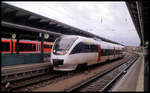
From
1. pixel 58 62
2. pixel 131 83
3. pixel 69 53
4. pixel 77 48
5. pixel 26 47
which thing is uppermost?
pixel 26 47

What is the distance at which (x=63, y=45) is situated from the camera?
10703 mm

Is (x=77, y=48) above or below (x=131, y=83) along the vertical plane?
above

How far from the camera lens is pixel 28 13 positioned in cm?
1116

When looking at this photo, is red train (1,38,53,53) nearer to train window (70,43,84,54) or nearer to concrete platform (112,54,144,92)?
train window (70,43,84,54)

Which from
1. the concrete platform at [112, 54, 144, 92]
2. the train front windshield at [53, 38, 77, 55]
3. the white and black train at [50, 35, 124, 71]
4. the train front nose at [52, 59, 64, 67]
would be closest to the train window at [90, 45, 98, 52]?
the white and black train at [50, 35, 124, 71]

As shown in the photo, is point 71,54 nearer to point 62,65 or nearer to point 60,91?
point 62,65

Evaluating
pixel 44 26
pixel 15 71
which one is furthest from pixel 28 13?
pixel 15 71

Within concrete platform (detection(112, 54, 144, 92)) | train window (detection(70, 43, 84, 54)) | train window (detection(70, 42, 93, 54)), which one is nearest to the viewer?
concrete platform (detection(112, 54, 144, 92))

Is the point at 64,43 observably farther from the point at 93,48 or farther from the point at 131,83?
the point at 131,83

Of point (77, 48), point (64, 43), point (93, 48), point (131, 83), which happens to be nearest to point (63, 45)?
point (64, 43)

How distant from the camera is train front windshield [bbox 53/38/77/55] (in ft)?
33.9

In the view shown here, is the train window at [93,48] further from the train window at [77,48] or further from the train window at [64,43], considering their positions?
the train window at [64,43]

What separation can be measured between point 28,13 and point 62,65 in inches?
193

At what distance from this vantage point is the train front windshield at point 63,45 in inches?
407
